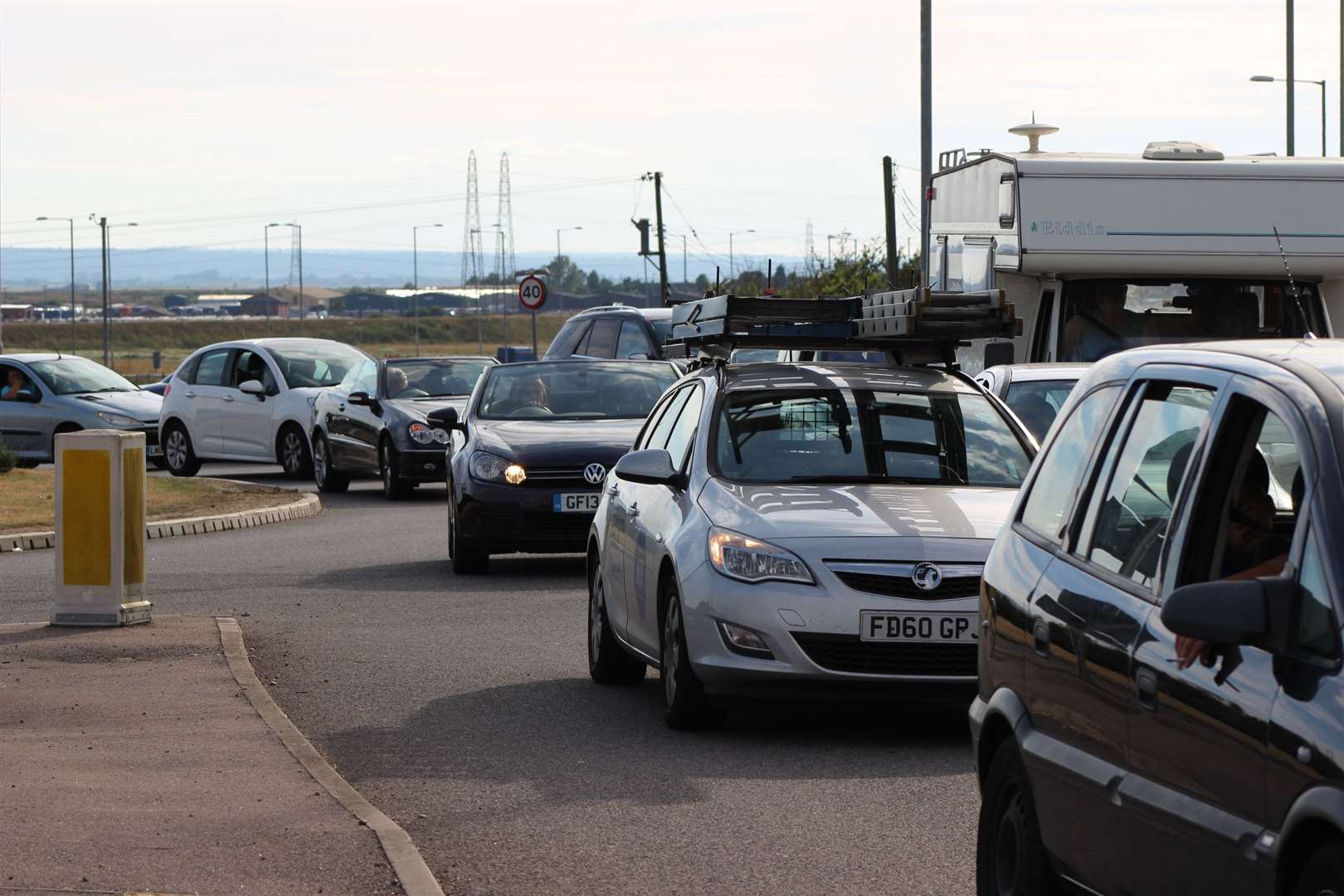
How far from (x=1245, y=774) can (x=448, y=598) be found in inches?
453

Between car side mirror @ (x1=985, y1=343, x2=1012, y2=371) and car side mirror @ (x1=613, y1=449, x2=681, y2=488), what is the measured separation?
5868 mm

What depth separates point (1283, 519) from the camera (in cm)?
495

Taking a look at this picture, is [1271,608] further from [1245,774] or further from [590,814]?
[590,814]

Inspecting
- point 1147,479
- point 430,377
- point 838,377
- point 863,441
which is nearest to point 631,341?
point 430,377

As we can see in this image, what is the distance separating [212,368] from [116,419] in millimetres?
1924

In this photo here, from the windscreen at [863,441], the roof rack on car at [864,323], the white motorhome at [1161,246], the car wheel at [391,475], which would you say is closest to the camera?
the windscreen at [863,441]

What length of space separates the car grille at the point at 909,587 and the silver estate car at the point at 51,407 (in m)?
23.2

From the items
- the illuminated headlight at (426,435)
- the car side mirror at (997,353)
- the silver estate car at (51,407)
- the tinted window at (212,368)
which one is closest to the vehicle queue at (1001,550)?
the car side mirror at (997,353)

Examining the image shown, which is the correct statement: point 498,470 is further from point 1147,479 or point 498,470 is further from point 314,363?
point 314,363

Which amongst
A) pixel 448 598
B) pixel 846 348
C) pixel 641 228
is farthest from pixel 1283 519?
pixel 641 228

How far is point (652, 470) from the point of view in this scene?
996 cm

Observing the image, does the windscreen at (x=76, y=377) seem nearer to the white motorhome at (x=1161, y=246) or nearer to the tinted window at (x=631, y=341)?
the tinted window at (x=631, y=341)

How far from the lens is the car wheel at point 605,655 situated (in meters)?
11.1

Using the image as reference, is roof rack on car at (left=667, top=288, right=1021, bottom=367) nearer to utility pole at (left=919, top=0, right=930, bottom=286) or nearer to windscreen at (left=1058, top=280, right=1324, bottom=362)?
windscreen at (left=1058, top=280, right=1324, bottom=362)
